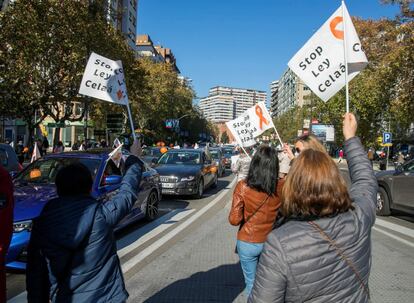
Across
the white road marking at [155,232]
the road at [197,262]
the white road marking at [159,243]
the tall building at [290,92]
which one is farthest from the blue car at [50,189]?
the tall building at [290,92]

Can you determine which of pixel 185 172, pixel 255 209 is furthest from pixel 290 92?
pixel 255 209

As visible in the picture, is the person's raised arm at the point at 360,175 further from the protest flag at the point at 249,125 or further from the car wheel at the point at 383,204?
the car wheel at the point at 383,204

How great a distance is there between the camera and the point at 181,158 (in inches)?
605

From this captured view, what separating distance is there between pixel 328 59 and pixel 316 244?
154 inches

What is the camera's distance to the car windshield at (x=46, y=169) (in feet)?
24.2

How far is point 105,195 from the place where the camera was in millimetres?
7094

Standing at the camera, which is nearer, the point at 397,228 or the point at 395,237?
the point at 395,237

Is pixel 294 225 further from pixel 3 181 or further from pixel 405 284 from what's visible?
pixel 405 284

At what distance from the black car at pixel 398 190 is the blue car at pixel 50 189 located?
562 centimetres

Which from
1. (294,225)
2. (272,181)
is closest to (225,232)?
(272,181)

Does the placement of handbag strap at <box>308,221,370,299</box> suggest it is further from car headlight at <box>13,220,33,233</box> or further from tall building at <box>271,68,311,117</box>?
tall building at <box>271,68,311,117</box>

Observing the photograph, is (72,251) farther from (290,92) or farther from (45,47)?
(290,92)

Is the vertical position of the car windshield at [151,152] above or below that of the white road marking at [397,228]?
above

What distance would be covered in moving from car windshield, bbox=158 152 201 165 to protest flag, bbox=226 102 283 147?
499 cm
